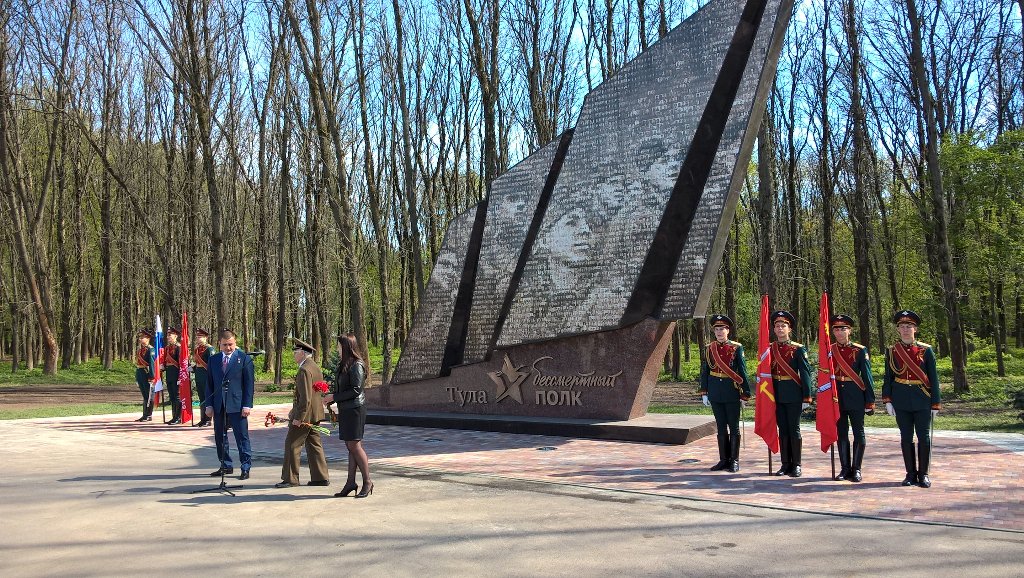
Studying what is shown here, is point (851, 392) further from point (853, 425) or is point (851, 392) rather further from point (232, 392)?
point (232, 392)

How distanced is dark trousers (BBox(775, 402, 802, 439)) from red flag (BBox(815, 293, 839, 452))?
0.23 metres

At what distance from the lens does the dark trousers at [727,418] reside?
820 cm

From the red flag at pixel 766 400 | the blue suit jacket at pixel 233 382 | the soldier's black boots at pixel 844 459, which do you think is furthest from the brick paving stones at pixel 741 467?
the blue suit jacket at pixel 233 382

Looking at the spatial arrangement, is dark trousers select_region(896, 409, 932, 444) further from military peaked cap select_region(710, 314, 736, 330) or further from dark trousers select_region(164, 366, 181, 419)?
dark trousers select_region(164, 366, 181, 419)

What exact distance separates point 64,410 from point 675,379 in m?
17.1

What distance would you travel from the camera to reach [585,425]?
10664mm

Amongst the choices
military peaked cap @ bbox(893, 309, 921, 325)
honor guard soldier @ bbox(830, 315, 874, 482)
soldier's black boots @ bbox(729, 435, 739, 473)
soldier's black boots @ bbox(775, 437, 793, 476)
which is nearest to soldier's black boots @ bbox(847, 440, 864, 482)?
honor guard soldier @ bbox(830, 315, 874, 482)

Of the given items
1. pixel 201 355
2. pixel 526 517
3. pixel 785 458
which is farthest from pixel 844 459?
pixel 201 355

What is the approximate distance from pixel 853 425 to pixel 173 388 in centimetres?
1171

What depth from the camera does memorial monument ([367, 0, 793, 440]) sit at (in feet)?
33.1

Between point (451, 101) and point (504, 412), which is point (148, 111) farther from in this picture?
point (504, 412)

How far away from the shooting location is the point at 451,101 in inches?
1233

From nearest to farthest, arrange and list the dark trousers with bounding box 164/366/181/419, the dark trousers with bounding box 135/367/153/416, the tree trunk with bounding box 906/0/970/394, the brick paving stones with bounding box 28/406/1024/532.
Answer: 1. the brick paving stones with bounding box 28/406/1024/532
2. the dark trousers with bounding box 164/366/181/419
3. the dark trousers with bounding box 135/367/153/416
4. the tree trunk with bounding box 906/0/970/394

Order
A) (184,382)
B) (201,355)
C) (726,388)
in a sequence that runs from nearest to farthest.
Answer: (726,388)
(201,355)
(184,382)
